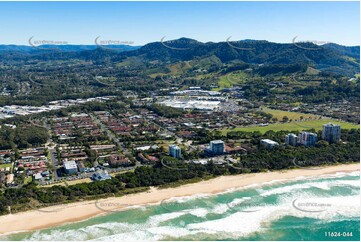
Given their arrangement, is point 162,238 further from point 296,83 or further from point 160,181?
point 296,83

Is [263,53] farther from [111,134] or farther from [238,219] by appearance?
[238,219]

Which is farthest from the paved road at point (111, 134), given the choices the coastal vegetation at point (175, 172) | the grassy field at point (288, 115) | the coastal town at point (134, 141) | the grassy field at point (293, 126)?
the grassy field at point (288, 115)

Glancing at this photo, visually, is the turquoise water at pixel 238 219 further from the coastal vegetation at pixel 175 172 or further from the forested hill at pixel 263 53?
the forested hill at pixel 263 53

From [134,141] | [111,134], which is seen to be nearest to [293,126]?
[134,141]

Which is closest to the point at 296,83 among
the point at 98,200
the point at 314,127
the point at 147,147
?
the point at 314,127

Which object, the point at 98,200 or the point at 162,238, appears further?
the point at 98,200

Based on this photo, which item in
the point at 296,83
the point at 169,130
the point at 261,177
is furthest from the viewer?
the point at 296,83

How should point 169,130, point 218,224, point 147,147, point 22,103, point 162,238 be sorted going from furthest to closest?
1. point 22,103
2. point 169,130
3. point 147,147
4. point 218,224
5. point 162,238
